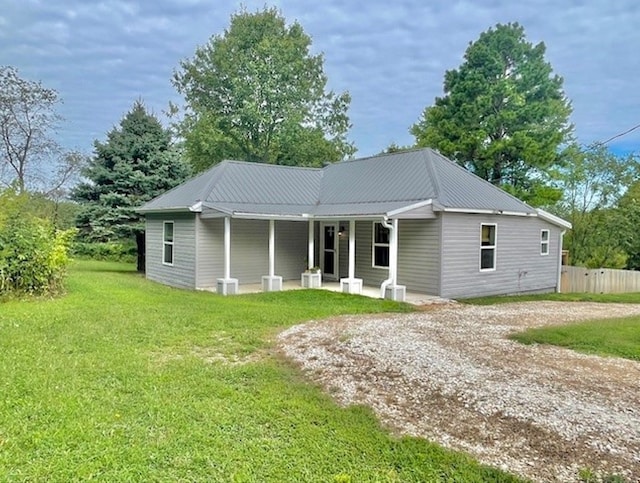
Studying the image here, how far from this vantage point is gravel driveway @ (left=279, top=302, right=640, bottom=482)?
3385 millimetres

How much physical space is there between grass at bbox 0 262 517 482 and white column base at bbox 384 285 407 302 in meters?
A: 4.85

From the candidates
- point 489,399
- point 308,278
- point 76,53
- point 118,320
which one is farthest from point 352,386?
point 76,53

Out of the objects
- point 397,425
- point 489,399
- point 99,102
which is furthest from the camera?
point 99,102

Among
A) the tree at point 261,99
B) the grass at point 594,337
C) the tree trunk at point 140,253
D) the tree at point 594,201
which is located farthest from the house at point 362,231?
the tree at point 261,99

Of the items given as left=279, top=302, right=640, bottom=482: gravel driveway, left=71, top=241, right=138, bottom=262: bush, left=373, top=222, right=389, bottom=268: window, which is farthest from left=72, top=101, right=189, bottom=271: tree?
left=279, top=302, right=640, bottom=482: gravel driveway

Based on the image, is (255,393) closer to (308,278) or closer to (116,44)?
(308,278)

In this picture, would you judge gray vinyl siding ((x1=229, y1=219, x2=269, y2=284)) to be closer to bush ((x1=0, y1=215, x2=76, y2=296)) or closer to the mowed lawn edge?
bush ((x1=0, y1=215, x2=76, y2=296))

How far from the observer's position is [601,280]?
1647 centimetres

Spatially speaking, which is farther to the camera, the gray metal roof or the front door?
the front door

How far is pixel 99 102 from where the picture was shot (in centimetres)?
2414

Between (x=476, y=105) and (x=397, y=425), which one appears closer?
(x=397, y=425)

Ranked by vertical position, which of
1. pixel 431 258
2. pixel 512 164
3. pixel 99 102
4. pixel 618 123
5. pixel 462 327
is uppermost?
pixel 99 102

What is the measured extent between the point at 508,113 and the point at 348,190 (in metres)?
9.62

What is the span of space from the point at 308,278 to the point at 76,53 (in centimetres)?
1550
